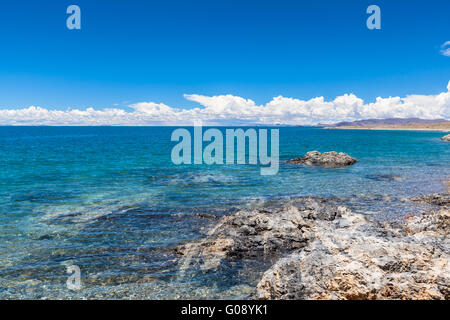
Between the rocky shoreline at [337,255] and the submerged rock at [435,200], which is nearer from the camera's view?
the rocky shoreline at [337,255]

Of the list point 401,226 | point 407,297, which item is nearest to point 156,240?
point 407,297

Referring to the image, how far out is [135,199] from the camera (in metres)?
25.3

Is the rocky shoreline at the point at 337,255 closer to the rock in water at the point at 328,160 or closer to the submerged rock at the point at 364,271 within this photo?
the submerged rock at the point at 364,271

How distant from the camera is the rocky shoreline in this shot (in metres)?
8.67

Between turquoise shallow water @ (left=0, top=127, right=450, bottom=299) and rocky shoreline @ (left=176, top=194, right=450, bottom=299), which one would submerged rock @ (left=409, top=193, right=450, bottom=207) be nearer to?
turquoise shallow water @ (left=0, top=127, right=450, bottom=299)

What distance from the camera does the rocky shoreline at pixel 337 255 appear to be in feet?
28.5

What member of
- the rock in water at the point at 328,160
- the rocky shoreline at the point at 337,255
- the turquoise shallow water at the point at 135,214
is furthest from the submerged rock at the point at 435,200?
the rock in water at the point at 328,160

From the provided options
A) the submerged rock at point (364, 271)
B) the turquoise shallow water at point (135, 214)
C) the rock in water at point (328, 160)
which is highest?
the rock in water at point (328, 160)

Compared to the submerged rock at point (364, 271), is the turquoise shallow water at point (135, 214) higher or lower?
lower

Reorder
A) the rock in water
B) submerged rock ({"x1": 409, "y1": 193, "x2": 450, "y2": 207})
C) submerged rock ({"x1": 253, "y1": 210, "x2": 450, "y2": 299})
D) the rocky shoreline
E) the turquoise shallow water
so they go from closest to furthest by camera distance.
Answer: submerged rock ({"x1": 253, "y1": 210, "x2": 450, "y2": 299})
the rocky shoreline
the turquoise shallow water
submerged rock ({"x1": 409, "y1": 193, "x2": 450, "y2": 207})
the rock in water

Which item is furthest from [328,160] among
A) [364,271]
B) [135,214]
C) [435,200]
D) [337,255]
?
[364,271]

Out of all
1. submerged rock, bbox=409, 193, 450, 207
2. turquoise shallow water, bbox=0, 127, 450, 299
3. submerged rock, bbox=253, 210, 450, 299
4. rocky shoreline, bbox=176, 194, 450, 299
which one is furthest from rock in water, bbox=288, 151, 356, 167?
submerged rock, bbox=253, 210, 450, 299

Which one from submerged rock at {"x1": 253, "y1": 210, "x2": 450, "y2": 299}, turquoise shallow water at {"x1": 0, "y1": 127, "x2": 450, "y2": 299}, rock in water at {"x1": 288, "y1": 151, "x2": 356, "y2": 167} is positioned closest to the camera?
submerged rock at {"x1": 253, "y1": 210, "x2": 450, "y2": 299}
